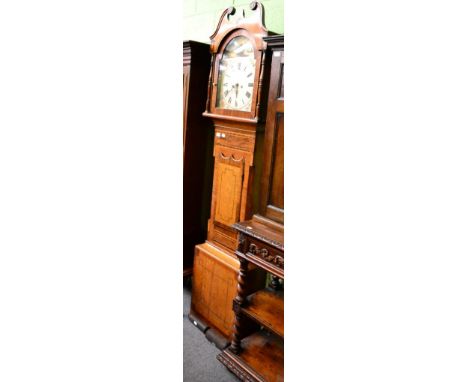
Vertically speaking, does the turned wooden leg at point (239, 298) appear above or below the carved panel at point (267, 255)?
below

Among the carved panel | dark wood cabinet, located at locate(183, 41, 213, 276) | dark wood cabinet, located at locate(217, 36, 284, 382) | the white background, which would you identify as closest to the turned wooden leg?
dark wood cabinet, located at locate(217, 36, 284, 382)

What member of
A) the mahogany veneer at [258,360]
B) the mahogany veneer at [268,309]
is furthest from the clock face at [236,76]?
the mahogany veneer at [258,360]

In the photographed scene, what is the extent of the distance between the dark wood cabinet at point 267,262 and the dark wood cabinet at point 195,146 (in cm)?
65

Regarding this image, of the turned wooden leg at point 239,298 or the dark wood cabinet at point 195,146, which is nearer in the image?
the turned wooden leg at point 239,298

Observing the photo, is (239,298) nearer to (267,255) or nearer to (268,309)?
(268,309)

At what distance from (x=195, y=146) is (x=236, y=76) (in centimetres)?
55

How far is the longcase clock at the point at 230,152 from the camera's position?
1521mm
